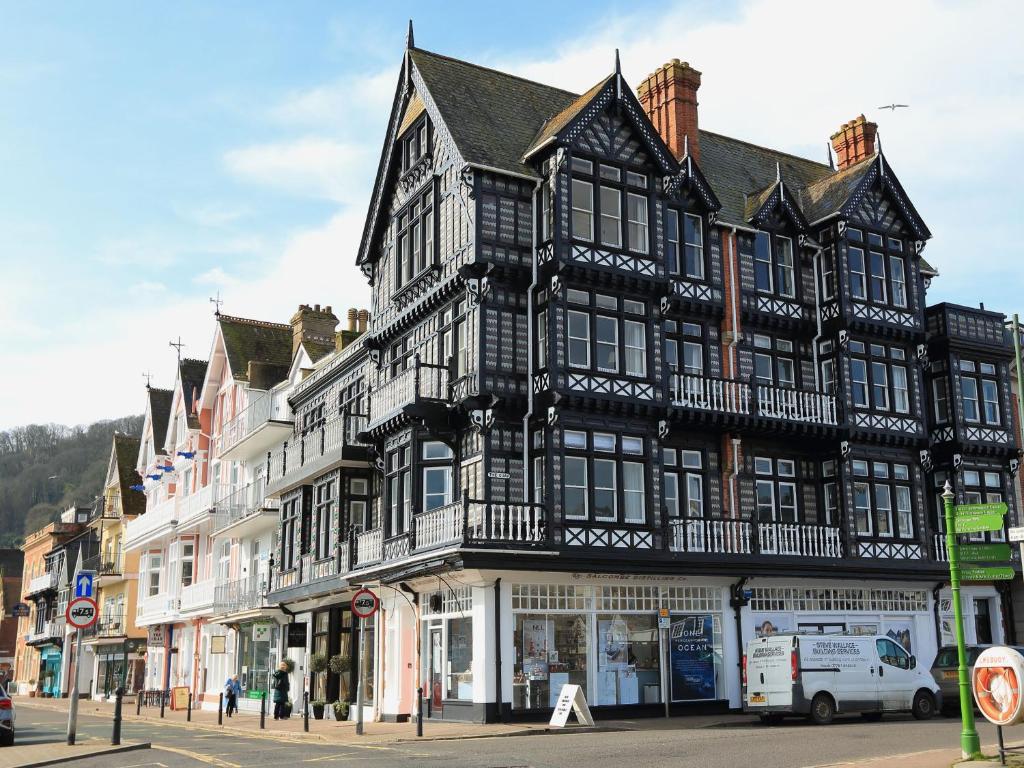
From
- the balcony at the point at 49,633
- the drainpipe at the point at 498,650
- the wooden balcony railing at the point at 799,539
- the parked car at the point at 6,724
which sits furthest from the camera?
the balcony at the point at 49,633

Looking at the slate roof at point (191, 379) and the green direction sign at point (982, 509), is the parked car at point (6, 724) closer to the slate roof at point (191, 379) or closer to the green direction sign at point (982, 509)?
the green direction sign at point (982, 509)

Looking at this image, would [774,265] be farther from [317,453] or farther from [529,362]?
[317,453]

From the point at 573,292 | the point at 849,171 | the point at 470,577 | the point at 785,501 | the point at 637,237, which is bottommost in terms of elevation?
the point at 470,577

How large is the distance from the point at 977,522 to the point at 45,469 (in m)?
118

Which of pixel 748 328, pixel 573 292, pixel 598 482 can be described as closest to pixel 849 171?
pixel 748 328

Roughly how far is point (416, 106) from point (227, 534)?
68.2 ft

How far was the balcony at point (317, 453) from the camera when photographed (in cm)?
3194

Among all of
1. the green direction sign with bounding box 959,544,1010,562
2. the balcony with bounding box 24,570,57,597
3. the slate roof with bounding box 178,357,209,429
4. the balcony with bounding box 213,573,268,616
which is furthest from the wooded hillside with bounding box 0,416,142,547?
the green direction sign with bounding box 959,544,1010,562

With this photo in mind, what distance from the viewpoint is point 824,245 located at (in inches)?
1292

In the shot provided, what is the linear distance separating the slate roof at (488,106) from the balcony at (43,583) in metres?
58.6

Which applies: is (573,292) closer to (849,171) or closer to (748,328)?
(748,328)

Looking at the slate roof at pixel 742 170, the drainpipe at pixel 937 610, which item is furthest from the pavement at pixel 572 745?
the slate roof at pixel 742 170

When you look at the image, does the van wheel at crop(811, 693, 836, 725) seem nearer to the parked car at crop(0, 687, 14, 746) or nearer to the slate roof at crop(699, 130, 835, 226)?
the slate roof at crop(699, 130, 835, 226)

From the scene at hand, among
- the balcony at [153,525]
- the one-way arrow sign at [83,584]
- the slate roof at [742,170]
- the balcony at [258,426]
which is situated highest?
the slate roof at [742,170]
